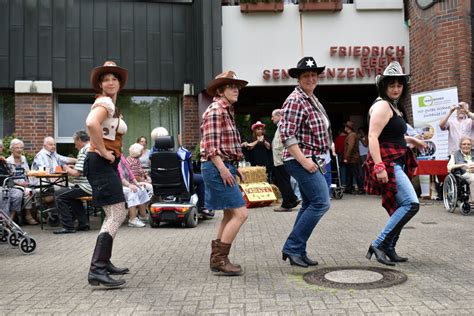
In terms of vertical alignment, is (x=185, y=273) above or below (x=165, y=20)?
below

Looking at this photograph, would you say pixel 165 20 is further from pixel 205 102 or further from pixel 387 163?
pixel 387 163

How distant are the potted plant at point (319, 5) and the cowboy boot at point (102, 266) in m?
10.1

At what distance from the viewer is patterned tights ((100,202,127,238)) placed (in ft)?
14.3

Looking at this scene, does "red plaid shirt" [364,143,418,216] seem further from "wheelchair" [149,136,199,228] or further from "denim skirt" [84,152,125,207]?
"wheelchair" [149,136,199,228]

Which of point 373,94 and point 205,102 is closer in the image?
point 205,102

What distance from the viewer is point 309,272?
4.72 m

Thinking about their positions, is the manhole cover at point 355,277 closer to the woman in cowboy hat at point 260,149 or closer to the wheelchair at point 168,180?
the wheelchair at point 168,180

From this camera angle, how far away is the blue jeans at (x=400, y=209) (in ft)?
15.9

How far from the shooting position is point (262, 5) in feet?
42.1

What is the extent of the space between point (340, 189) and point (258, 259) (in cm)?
737

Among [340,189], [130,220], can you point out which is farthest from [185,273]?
[340,189]

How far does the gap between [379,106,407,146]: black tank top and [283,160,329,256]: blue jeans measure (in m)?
0.75

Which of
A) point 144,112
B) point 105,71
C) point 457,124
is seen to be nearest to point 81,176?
point 105,71

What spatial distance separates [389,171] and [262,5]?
891cm
